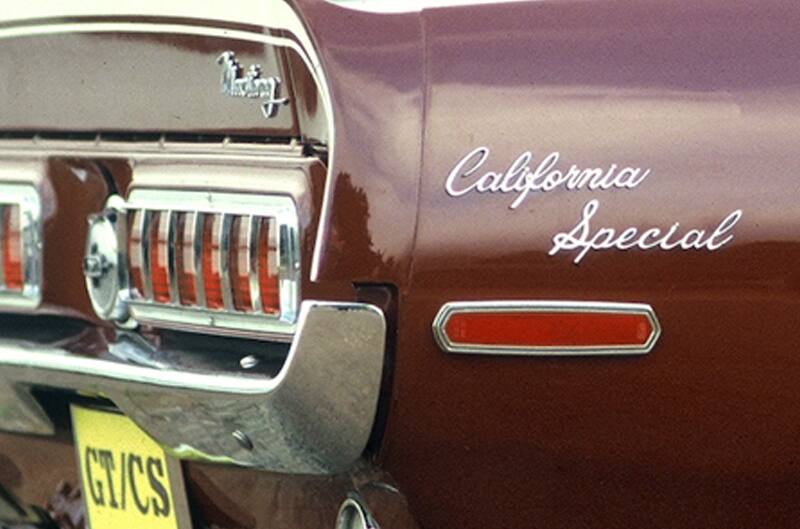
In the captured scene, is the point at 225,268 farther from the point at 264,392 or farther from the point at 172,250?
the point at 264,392

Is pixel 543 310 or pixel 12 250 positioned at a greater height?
pixel 543 310

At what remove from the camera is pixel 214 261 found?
2.99m

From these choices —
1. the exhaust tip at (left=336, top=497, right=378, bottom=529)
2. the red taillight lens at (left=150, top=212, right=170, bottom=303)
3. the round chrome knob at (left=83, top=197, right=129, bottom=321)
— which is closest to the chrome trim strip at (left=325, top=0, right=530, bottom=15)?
the red taillight lens at (left=150, top=212, right=170, bottom=303)

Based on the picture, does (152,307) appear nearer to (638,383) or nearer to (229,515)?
(229,515)

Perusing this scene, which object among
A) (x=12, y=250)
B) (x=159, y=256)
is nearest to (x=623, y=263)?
A: (x=159, y=256)

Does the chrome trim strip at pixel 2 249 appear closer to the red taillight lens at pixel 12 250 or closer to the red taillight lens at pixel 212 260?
the red taillight lens at pixel 12 250

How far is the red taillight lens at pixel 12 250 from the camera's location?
3.48m

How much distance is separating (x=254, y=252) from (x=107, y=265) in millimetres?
428

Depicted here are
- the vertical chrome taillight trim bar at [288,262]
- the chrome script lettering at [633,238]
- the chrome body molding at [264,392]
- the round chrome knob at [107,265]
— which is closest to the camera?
the chrome script lettering at [633,238]

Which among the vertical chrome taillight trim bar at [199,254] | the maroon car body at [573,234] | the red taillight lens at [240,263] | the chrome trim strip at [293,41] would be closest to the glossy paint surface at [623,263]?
the maroon car body at [573,234]

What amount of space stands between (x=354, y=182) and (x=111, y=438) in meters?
0.94

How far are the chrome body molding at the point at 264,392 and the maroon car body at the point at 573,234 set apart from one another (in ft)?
0.16

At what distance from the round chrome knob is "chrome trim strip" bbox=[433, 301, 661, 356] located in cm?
76

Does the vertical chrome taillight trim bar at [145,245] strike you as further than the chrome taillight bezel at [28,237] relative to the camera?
No
